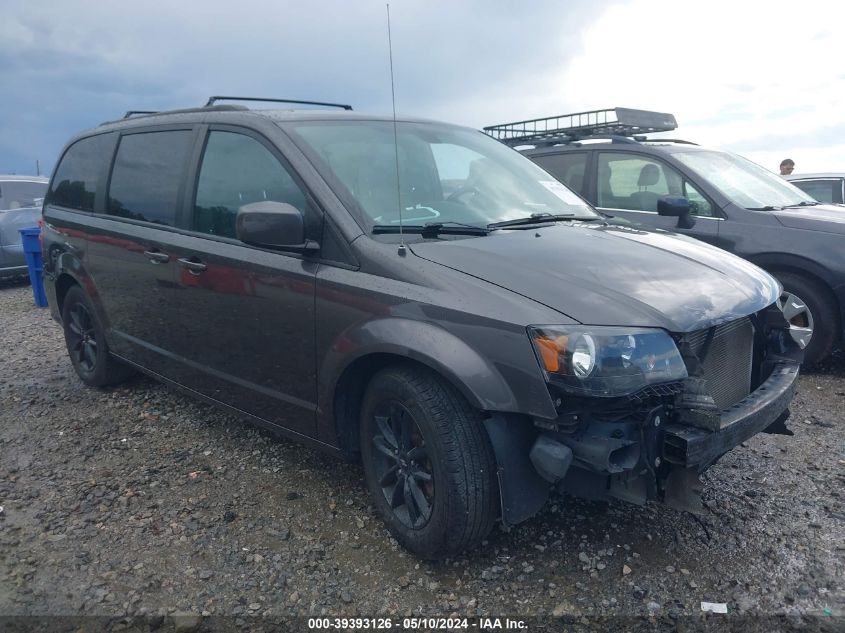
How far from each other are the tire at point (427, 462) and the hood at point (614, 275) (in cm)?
49

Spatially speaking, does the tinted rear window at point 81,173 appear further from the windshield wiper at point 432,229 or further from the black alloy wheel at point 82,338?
the windshield wiper at point 432,229

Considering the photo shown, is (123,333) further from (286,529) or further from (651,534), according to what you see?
(651,534)

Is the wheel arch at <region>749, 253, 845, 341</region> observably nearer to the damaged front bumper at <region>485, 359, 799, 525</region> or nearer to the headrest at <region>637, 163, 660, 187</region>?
the headrest at <region>637, 163, 660, 187</region>

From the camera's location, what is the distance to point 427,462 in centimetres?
266

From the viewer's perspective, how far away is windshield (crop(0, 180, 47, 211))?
1024 cm

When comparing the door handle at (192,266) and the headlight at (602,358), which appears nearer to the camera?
the headlight at (602,358)

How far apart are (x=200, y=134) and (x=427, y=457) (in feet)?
7.33

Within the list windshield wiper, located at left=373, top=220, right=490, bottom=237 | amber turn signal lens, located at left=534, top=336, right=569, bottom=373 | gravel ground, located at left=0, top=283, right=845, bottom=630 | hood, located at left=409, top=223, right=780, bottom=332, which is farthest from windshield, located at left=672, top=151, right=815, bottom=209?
amber turn signal lens, located at left=534, top=336, right=569, bottom=373

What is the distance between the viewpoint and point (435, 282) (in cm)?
256

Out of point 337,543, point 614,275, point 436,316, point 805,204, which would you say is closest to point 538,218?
point 614,275

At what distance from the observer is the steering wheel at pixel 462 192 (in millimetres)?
3289

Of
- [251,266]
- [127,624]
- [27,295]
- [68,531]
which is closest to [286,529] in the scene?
[127,624]

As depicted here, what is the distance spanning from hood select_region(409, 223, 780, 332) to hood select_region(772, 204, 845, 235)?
2.26 meters

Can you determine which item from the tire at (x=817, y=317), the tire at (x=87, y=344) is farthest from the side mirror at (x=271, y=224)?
the tire at (x=817, y=317)
